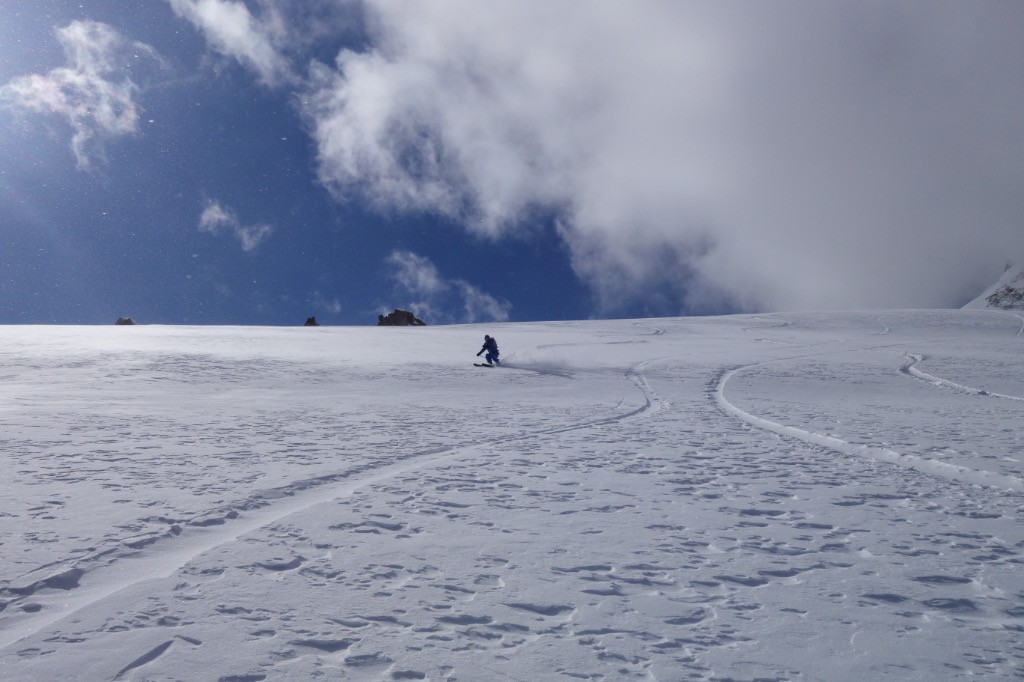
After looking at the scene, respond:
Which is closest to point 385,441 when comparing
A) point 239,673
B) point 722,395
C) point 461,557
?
point 461,557

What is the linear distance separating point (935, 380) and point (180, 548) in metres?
18.2

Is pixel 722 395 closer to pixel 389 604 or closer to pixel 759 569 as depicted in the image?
pixel 759 569

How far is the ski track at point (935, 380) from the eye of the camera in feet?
46.6

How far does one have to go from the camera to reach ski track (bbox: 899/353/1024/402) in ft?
46.6

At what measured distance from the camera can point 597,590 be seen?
3.89 m

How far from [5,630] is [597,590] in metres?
3.19

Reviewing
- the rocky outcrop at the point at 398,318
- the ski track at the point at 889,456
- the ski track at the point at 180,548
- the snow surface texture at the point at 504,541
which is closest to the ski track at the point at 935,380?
the snow surface texture at the point at 504,541

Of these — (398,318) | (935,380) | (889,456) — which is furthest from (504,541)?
(398,318)

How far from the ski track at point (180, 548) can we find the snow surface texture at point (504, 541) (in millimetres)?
24

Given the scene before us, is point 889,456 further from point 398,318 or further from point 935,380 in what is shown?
point 398,318

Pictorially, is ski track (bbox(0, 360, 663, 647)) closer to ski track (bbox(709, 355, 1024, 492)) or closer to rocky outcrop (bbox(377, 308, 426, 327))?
ski track (bbox(709, 355, 1024, 492))

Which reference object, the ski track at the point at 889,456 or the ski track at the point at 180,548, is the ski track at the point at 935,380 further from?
the ski track at the point at 180,548

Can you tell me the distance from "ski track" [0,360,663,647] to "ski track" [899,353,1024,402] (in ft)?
43.3

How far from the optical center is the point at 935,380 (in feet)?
55.0
